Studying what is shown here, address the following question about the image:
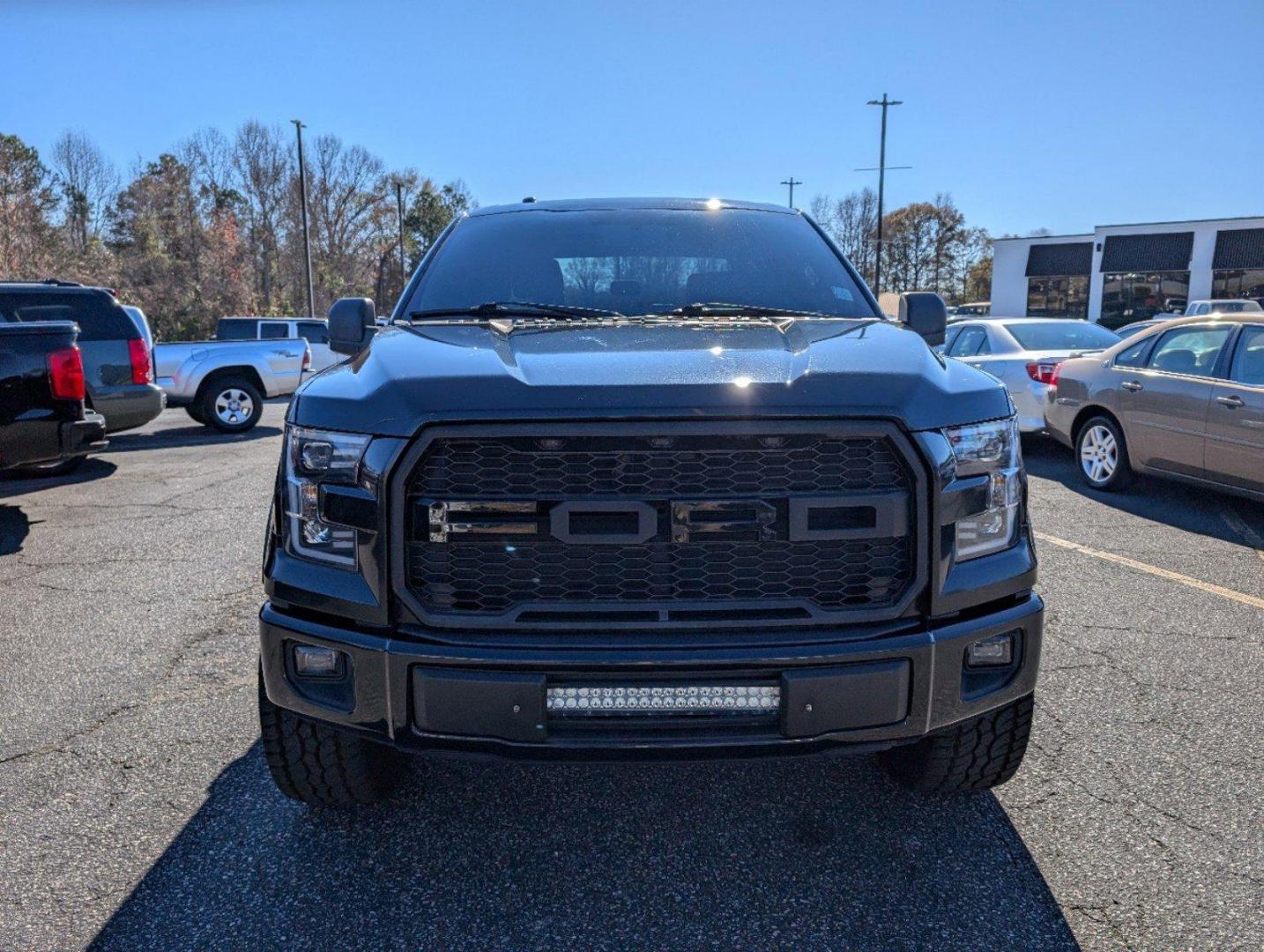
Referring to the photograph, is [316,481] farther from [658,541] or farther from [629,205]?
[629,205]

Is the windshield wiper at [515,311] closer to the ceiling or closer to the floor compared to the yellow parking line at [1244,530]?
closer to the ceiling

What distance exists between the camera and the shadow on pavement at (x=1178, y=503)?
6625 mm

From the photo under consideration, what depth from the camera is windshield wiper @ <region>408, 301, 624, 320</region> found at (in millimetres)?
3191

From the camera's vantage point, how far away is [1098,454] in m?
8.00

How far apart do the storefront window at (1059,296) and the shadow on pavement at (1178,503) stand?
4497 centimetres

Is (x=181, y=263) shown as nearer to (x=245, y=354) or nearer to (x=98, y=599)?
(x=245, y=354)

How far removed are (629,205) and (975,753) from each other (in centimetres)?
254

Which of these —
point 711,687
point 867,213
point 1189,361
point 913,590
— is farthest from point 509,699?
point 867,213

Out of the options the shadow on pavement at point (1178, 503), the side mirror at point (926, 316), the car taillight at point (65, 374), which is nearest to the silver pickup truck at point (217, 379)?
the car taillight at point (65, 374)

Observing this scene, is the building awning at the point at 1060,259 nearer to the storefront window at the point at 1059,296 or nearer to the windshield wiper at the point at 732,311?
the storefront window at the point at 1059,296

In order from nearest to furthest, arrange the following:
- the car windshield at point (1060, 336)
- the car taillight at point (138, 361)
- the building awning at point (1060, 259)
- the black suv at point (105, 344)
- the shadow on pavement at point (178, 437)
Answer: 1. the black suv at point (105, 344)
2. the car windshield at point (1060, 336)
3. the car taillight at point (138, 361)
4. the shadow on pavement at point (178, 437)
5. the building awning at point (1060, 259)

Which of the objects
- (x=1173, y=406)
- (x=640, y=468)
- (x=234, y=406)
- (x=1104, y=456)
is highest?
(x=640, y=468)

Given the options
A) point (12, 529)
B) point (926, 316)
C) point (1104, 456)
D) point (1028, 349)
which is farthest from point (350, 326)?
point (1028, 349)

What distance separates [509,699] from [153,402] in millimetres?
9583
